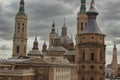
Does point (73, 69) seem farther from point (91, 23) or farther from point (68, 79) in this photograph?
point (91, 23)

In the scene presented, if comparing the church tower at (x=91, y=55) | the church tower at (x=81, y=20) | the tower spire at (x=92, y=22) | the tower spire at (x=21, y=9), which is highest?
the tower spire at (x=21, y=9)

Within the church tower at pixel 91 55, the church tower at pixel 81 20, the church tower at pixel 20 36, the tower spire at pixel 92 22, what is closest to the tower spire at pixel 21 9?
the church tower at pixel 20 36

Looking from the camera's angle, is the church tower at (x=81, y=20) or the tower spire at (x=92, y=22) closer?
the tower spire at (x=92, y=22)

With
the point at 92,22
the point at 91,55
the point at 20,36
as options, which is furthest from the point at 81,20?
the point at 91,55

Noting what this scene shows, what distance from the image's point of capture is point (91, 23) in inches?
2591

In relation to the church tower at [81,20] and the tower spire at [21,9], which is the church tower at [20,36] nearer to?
the tower spire at [21,9]

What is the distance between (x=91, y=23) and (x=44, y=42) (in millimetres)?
98167

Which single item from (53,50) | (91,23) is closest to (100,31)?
(91,23)

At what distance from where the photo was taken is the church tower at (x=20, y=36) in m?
134

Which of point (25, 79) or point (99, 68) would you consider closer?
→ point (99, 68)

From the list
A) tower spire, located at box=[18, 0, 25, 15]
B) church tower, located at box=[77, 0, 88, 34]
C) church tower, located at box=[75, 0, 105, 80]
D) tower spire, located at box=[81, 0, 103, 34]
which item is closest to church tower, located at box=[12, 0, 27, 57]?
tower spire, located at box=[18, 0, 25, 15]

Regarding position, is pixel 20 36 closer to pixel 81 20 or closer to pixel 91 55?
pixel 81 20

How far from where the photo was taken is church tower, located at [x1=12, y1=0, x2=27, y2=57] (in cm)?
13412

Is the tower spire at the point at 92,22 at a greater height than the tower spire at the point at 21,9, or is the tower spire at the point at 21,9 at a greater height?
the tower spire at the point at 21,9
